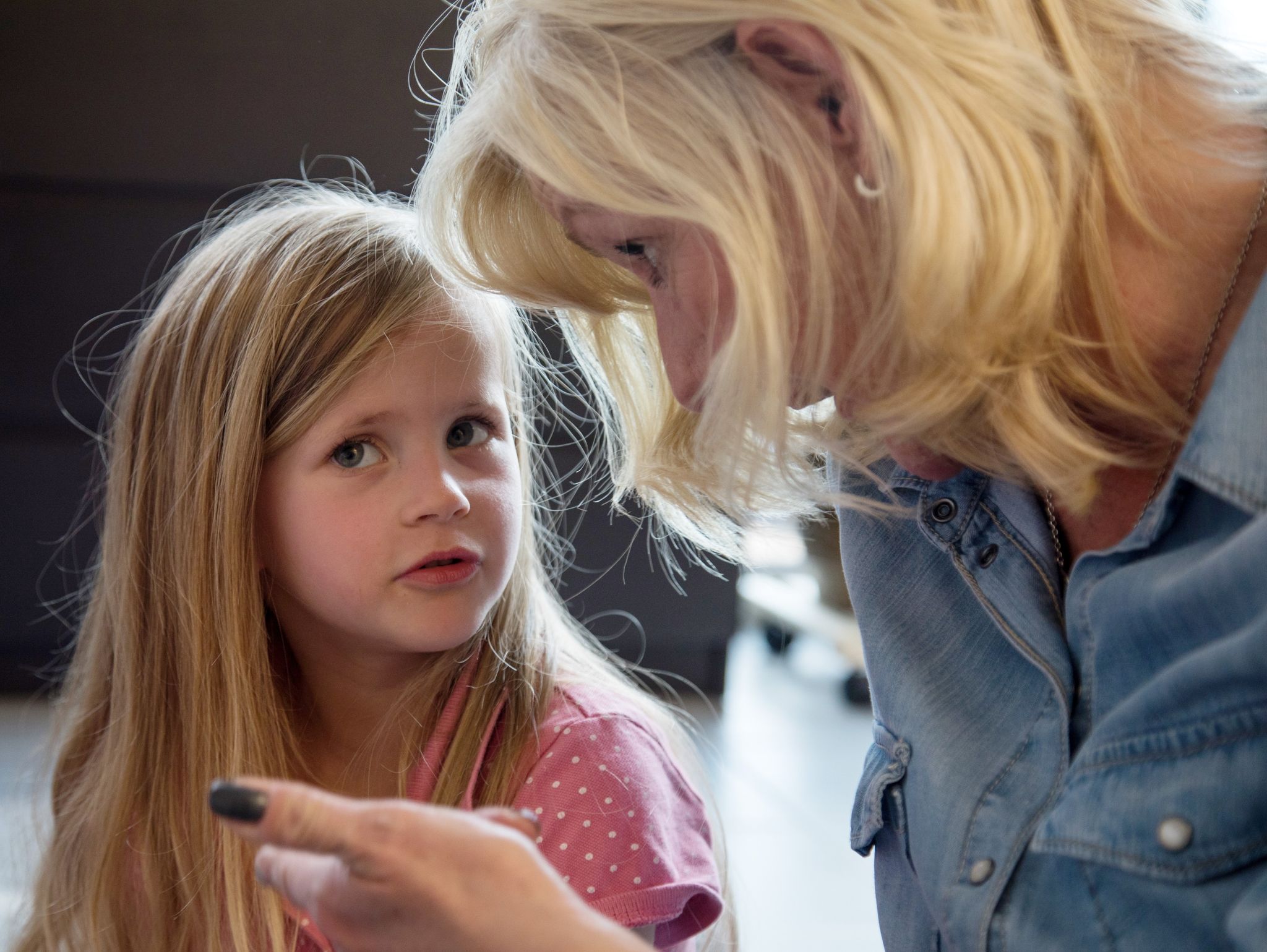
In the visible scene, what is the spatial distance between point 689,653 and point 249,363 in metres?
1.62

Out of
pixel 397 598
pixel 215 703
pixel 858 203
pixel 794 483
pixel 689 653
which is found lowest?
pixel 689 653

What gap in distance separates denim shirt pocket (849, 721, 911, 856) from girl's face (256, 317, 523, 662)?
0.32 metres

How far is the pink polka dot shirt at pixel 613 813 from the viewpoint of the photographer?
0.93 m

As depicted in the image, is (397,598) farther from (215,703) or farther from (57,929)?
(57,929)

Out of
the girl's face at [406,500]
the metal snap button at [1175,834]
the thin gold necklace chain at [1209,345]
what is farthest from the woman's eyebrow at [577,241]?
the metal snap button at [1175,834]

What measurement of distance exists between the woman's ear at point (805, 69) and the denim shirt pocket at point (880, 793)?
0.42m

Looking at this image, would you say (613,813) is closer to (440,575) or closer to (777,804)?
(440,575)

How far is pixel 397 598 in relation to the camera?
3.11ft

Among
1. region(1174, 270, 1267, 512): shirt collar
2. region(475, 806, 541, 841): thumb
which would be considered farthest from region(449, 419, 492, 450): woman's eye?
region(1174, 270, 1267, 512): shirt collar

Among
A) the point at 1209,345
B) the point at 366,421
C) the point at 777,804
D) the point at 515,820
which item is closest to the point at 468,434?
the point at 366,421

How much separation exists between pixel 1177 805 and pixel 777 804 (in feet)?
4.75

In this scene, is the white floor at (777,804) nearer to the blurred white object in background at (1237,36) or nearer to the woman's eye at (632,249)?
the woman's eye at (632,249)

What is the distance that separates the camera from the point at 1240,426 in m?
0.64

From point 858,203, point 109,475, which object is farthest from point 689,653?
point 858,203
